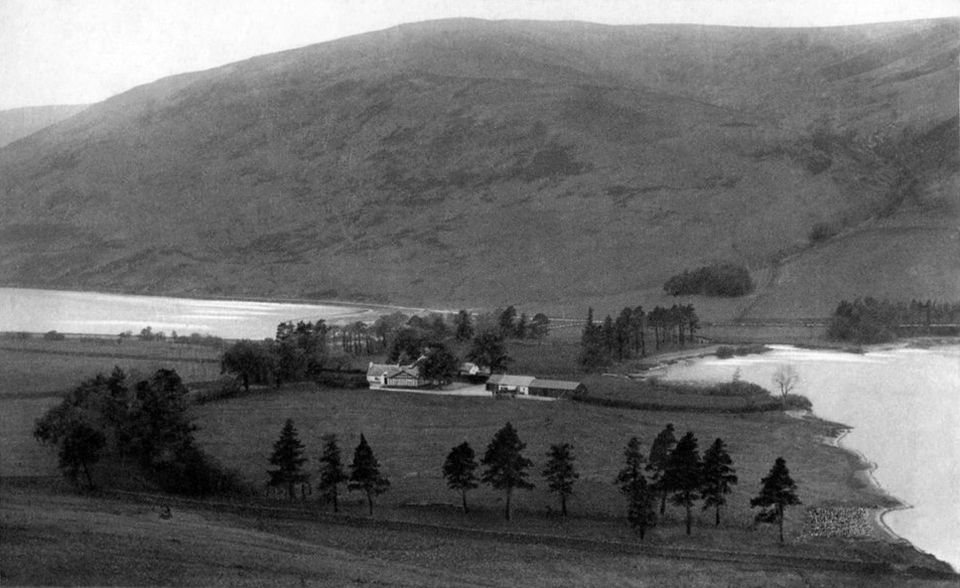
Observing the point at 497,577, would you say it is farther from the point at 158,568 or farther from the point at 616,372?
the point at 616,372

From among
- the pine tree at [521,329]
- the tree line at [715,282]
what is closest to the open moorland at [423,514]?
the pine tree at [521,329]

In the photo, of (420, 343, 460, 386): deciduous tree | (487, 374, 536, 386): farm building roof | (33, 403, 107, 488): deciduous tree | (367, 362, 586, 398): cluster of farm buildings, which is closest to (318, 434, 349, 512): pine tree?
(367, 362, 586, 398): cluster of farm buildings

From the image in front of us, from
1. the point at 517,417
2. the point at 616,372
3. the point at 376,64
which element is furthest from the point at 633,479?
the point at 376,64

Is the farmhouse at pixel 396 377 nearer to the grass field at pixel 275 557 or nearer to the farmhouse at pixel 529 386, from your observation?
the farmhouse at pixel 529 386

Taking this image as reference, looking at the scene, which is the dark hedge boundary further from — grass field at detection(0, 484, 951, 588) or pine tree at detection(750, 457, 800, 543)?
grass field at detection(0, 484, 951, 588)

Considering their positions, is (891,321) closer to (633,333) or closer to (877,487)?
(633,333)
